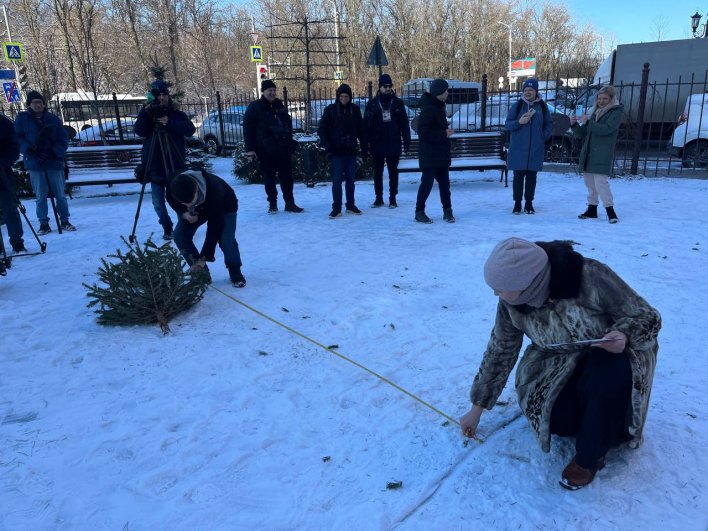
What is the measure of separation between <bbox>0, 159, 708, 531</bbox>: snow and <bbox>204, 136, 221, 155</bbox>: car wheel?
11193 mm

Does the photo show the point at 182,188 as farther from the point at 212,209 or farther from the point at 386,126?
the point at 386,126

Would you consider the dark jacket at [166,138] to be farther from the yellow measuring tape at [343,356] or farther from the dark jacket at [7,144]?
the yellow measuring tape at [343,356]

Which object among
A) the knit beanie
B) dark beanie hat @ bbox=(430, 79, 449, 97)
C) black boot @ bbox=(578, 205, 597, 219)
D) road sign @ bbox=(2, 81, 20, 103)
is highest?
road sign @ bbox=(2, 81, 20, 103)

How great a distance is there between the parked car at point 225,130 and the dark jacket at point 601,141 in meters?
9.91

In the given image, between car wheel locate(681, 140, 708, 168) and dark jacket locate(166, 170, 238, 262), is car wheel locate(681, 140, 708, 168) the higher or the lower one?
the lower one

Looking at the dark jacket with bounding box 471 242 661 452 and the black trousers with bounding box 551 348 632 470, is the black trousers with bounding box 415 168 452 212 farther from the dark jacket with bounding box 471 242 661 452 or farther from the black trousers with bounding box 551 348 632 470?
the black trousers with bounding box 551 348 632 470

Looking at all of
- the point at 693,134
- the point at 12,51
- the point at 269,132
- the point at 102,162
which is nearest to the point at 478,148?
the point at 269,132

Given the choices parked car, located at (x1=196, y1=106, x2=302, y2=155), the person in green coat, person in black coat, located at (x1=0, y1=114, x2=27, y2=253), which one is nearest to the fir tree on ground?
person in black coat, located at (x1=0, y1=114, x2=27, y2=253)

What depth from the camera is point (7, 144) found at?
5820mm

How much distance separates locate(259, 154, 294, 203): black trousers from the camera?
25.3ft

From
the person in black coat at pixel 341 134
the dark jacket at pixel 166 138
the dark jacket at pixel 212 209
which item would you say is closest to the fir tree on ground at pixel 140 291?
the dark jacket at pixel 212 209

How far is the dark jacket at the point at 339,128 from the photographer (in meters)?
7.38

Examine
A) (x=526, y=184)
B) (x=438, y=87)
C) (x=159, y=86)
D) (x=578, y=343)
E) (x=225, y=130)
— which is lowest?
(x=526, y=184)

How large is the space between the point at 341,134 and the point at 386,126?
721 millimetres
